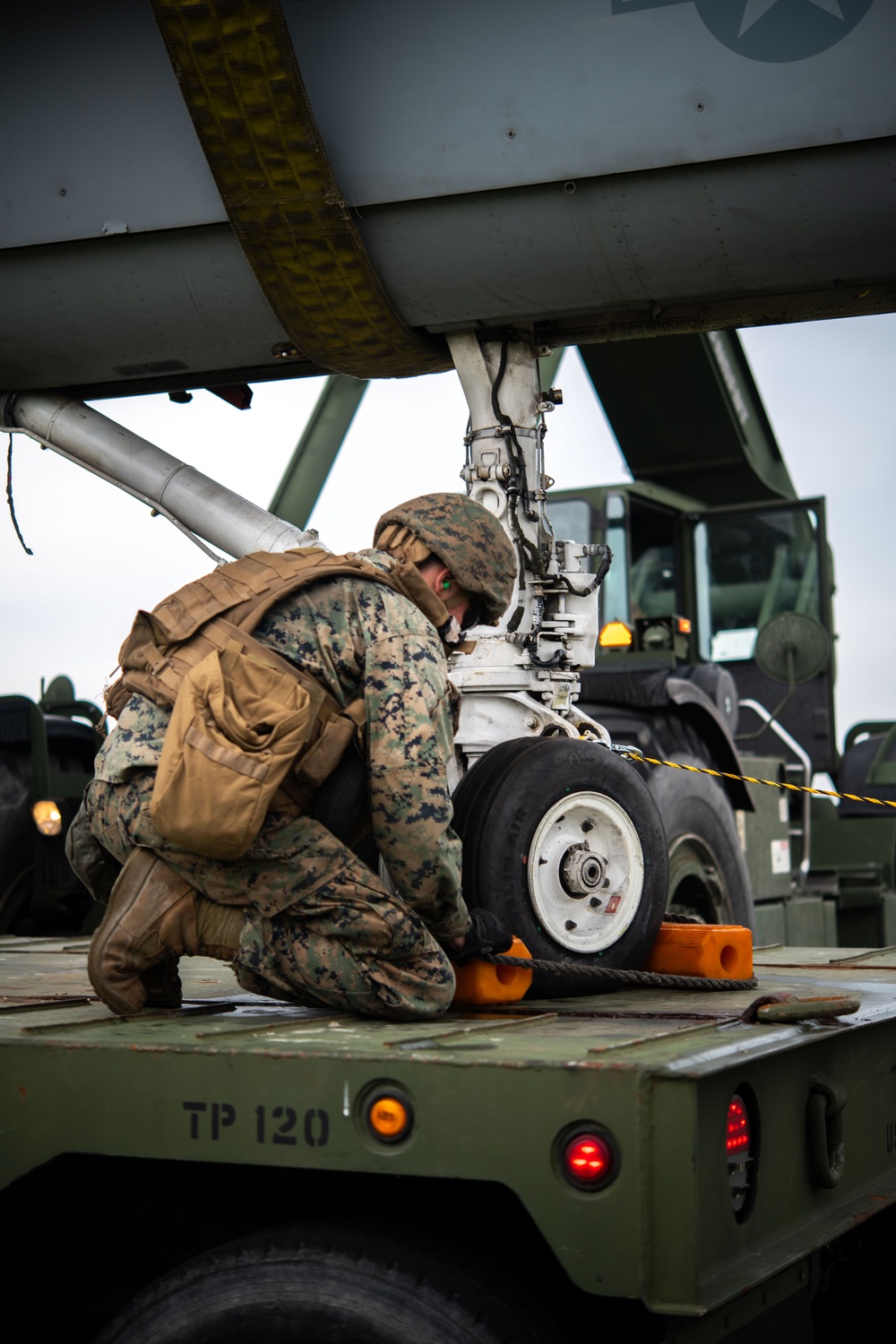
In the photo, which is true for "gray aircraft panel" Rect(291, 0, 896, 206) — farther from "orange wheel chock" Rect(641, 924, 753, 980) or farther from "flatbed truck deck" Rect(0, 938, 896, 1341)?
"flatbed truck deck" Rect(0, 938, 896, 1341)

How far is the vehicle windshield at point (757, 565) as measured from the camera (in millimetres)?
9492

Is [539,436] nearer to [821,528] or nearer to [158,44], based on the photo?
[158,44]

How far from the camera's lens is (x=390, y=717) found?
290 cm

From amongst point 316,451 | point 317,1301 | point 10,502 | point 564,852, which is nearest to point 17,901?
point 10,502

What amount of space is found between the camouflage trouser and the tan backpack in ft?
0.35

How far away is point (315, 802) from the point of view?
304cm

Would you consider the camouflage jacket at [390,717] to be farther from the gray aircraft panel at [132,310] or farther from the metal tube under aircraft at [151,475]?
the gray aircraft panel at [132,310]

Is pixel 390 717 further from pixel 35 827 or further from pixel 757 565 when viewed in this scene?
pixel 757 565

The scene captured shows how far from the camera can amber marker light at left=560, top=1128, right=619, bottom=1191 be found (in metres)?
1.99

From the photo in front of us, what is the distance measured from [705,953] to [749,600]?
6.09 metres

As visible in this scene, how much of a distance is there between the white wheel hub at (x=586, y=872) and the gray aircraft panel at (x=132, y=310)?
2921mm

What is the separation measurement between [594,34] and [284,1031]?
3745mm

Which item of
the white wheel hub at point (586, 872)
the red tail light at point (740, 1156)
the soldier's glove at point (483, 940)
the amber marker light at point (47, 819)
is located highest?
the amber marker light at point (47, 819)

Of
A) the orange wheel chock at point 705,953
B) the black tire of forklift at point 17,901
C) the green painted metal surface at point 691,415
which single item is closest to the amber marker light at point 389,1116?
the orange wheel chock at point 705,953
